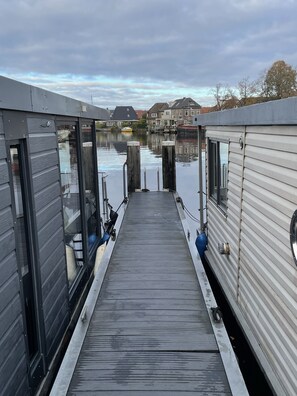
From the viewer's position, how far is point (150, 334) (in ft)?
13.8

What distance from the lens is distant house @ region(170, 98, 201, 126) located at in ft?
309

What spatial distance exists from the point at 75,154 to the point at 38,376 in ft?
11.0

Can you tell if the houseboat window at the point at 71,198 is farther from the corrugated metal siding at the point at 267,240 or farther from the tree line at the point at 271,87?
the tree line at the point at 271,87

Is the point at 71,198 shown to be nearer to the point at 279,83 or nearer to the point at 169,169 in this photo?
the point at 169,169

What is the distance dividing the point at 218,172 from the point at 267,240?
3086 mm

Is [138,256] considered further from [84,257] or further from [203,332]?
[203,332]

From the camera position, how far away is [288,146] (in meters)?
3.36

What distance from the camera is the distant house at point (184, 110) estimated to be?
94312mm

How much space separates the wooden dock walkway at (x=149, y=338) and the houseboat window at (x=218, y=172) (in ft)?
3.47

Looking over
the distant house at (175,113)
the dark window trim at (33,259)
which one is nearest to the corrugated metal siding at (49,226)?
the dark window trim at (33,259)

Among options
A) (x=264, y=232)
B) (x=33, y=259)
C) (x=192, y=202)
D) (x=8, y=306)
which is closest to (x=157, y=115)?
(x=192, y=202)

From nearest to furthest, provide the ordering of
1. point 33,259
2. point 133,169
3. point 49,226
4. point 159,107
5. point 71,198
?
point 33,259
point 49,226
point 71,198
point 133,169
point 159,107

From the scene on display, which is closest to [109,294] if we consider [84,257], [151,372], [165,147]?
[84,257]

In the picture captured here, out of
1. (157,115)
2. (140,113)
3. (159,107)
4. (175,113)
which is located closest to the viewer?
A: (175,113)
